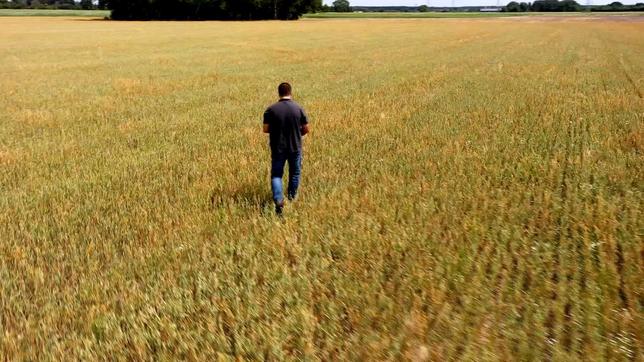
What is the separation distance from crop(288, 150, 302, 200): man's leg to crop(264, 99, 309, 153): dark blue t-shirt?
0.13 meters

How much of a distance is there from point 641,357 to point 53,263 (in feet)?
15.8

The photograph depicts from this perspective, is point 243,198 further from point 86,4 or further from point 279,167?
point 86,4

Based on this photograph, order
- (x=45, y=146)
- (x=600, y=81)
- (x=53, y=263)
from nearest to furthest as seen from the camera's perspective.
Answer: (x=53, y=263) < (x=45, y=146) < (x=600, y=81)

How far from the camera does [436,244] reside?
15.1 feet

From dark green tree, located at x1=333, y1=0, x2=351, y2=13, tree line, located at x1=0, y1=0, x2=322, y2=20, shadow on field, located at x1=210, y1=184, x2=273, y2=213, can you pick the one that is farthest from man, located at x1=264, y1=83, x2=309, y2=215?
dark green tree, located at x1=333, y1=0, x2=351, y2=13

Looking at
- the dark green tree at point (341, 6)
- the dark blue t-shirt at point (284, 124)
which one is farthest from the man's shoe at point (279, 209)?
the dark green tree at point (341, 6)

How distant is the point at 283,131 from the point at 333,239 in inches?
56.8

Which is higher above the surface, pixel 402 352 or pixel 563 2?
pixel 563 2

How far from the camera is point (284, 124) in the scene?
17.6 feet

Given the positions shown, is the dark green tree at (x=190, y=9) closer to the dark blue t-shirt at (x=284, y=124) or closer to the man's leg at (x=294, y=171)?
the man's leg at (x=294, y=171)

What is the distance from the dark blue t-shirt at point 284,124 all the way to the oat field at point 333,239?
0.80 meters

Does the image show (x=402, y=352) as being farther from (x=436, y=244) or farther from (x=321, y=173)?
(x=321, y=173)

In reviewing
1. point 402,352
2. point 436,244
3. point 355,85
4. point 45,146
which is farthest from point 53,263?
point 355,85

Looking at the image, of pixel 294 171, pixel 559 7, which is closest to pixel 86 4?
pixel 559 7
